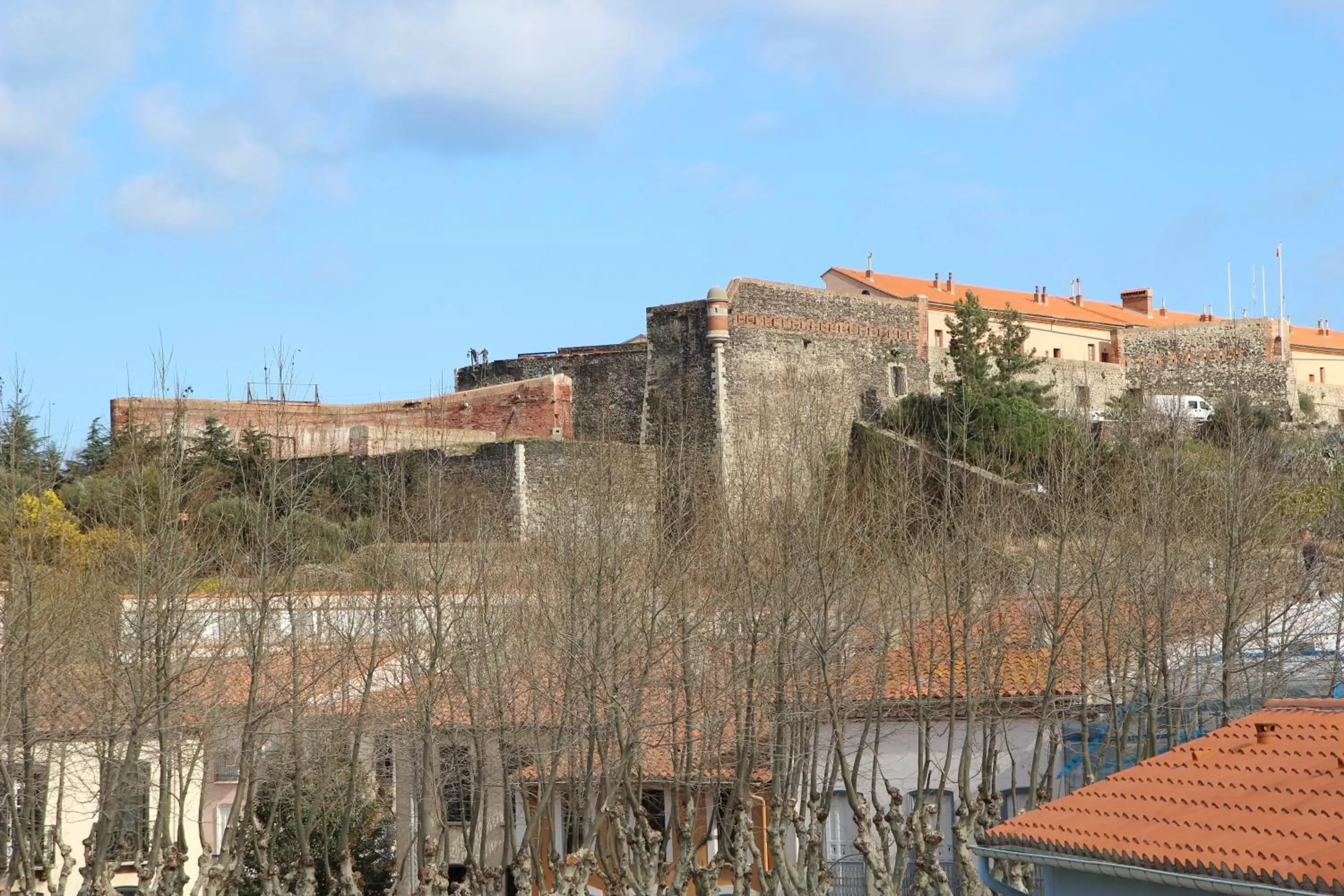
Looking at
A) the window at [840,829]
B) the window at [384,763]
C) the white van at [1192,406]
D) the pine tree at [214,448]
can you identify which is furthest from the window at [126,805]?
the white van at [1192,406]

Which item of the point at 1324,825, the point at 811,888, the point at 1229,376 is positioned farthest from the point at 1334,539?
the point at 1229,376

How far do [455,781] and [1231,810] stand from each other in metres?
13.2

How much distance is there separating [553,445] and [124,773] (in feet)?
74.4

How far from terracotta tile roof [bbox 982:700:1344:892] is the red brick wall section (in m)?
28.3

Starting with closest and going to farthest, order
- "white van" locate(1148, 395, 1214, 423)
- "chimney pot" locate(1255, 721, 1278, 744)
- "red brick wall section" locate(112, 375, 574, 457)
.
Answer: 1. "chimney pot" locate(1255, 721, 1278, 744)
2. "white van" locate(1148, 395, 1214, 423)
3. "red brick wall section" locate(112, 375, 574, 457)

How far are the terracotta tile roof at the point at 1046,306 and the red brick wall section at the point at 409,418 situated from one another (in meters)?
16.6

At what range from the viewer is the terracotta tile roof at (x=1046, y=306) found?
60188 mm

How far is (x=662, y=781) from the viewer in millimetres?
21734

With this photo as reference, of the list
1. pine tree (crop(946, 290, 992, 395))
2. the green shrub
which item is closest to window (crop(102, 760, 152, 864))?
pine tree (crop(946, 290, 992, 395))

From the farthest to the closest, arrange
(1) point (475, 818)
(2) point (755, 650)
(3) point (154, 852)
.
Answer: (2) point (755, 650)
(1) point (475, 818)
(3) point (154, 852)

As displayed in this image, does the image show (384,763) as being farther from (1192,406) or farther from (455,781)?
(1192,406)

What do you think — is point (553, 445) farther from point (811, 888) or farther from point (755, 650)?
point (811, 888)

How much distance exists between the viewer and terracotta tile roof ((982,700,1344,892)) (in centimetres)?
1034

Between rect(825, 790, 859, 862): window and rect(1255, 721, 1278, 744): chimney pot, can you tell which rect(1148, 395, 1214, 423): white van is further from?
rect(1255, 721, 1278, 744): chimney pot
